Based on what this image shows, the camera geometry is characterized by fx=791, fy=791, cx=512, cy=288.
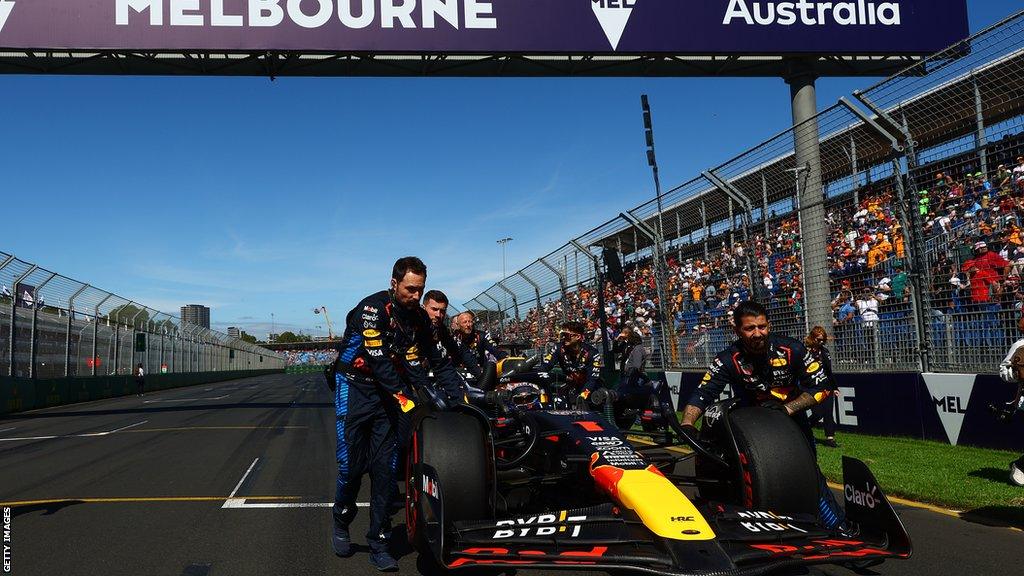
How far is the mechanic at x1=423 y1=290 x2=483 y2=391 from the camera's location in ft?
18.3

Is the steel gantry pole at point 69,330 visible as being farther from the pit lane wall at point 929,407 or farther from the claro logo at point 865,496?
the claro logo at point 865,496

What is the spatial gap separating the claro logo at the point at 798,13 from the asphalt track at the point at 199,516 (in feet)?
33.5

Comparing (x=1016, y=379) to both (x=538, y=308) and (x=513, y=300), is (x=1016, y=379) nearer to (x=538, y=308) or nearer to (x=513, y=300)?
(x=538, y=308)

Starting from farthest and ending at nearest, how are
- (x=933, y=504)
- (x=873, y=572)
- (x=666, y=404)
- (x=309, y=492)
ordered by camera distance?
(x=309, y=492) → (x=933, y=504) → (x=666, y=404) → (x=873, y=572)

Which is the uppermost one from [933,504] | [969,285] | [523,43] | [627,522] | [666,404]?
[523,43]

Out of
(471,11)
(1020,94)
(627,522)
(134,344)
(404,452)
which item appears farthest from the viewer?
(134,344)

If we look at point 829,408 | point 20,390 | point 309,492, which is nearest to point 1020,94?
point 829,408

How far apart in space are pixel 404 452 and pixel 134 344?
1222 inches

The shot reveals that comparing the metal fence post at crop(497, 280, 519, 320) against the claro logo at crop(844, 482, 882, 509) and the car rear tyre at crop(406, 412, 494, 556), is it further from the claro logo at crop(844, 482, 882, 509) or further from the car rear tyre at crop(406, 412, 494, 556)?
the claro logo at crop(844, 482, 882, 509)

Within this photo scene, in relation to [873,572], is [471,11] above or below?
above

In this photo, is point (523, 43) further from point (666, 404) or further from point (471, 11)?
point (666, 404)

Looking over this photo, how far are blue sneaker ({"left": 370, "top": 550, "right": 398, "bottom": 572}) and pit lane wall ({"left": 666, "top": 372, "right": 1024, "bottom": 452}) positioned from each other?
5.31 metres

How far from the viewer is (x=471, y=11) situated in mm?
13898

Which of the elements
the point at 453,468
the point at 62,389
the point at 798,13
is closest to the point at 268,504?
the point at 453,468
